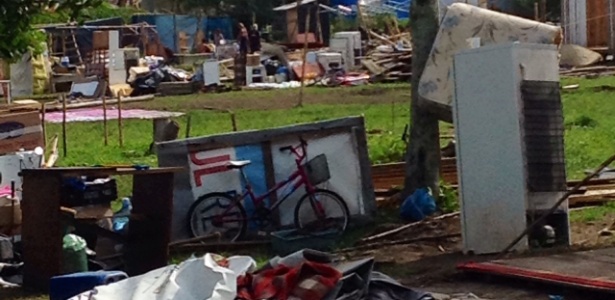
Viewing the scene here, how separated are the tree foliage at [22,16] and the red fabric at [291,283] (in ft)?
8.52

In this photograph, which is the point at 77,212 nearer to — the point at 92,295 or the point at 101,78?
the point at 92,295

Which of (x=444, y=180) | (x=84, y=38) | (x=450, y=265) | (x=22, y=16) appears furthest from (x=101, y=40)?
(x=22, y=16)

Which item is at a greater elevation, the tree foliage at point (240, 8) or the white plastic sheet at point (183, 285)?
the tree foliage at point (240, 8)

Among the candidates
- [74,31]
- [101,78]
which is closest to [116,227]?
[101,78]

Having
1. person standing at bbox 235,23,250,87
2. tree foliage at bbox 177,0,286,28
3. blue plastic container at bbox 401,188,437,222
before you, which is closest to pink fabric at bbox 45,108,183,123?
person standing at bbox 235,23,250,87

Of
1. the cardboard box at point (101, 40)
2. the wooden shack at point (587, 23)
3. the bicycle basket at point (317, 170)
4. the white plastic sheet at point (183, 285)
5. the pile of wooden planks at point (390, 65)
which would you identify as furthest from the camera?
the cardboard box at point (101, 40)

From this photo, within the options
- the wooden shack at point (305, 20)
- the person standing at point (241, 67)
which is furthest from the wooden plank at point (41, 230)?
the wooden shack at point (305, 20)

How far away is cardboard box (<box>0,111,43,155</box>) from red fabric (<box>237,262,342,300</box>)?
8.97 m

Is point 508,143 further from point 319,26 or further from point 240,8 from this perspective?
point 240,8

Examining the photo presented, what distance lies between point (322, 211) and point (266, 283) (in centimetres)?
523

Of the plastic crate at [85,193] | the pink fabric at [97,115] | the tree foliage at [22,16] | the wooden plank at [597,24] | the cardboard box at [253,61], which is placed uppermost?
the wooden plank at [597,24]

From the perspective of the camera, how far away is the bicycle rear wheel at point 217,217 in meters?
13.8

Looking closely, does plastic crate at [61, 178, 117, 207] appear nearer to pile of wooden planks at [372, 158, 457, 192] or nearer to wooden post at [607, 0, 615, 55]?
pile of wooden planks at [372, 158, 457, 192]

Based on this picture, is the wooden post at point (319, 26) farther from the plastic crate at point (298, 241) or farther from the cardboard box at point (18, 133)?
the plastic crate at point (298, 241)
